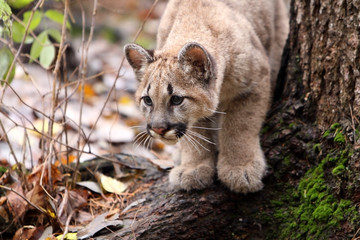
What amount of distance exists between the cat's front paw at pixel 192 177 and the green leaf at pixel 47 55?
156 centimetres

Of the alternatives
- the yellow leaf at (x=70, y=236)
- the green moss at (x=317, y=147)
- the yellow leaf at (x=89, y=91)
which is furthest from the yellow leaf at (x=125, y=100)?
the green moss at (x=317, y=147)

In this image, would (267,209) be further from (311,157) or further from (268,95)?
(268,95)

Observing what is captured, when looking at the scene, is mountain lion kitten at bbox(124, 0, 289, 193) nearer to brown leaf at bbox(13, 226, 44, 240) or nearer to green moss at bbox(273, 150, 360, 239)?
green moss at bbox(273, 150, 360, 239)

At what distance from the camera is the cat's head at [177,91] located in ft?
12.5

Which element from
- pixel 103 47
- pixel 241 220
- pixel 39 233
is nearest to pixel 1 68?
pixel 39 233

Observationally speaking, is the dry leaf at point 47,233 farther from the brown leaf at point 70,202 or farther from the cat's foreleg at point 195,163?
the cat's foreleg at point 195,163

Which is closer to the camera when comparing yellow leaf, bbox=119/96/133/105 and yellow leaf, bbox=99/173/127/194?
yellow leaf, bbox=99/173/127/194

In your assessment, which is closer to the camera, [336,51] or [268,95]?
[336,51]

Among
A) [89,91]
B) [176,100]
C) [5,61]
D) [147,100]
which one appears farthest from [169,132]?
[89,91]

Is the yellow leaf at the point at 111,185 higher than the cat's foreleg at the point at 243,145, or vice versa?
the cat's foreleg at the point at 243,145

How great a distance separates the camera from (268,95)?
450cm

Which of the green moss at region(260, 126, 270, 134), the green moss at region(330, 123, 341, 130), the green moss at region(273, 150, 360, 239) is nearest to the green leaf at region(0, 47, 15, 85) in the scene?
the green moss at region(260, 126, 270, 134)

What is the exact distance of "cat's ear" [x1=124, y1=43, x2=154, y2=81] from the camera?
409 centimetres

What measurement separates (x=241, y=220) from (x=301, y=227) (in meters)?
0.54
